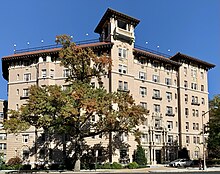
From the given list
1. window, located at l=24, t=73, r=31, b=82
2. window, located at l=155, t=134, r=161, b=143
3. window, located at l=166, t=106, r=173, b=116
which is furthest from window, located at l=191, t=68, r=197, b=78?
window, located at l=24, t=73, r=31, b=82

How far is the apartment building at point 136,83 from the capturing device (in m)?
57.8

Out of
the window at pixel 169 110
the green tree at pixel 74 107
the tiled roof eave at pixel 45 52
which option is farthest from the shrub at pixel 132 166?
the tiled roof eave at pixel 45 52

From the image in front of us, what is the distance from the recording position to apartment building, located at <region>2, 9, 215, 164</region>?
57.8 metres

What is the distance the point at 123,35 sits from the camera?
5872cm

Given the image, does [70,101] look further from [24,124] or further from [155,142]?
[155,142]

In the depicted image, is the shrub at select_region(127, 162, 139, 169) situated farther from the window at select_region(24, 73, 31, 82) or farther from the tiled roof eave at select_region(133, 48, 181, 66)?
the window at select_region(24, 73, 31, 82)

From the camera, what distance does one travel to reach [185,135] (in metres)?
66.1

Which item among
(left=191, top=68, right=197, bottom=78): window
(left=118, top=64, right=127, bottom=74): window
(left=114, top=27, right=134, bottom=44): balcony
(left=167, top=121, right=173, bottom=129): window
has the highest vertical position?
(left=114, top=27, right=134, bottom=44): balcony

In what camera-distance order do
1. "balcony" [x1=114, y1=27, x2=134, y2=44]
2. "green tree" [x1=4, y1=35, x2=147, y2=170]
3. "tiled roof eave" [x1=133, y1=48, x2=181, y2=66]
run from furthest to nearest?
"tiled roof eave" [x1=133, y1=48, x2=181, y2=66] → "balcony" [x1=114, y1=27, x2=134, y2=44] → "green tree" [x1=4, y1=35, x2=147, y2=170]

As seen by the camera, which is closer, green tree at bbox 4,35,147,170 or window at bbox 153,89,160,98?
green tree at bbox 4,35,147,170

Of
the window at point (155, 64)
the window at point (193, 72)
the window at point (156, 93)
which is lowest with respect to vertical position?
the window at point (156, 93)

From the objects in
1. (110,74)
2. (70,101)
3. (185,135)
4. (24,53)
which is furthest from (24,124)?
(185,135)

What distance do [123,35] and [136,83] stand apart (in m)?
9.11

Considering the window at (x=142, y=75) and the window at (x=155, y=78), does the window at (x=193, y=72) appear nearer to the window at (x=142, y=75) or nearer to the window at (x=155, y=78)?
the window at (x=155, y=78)
